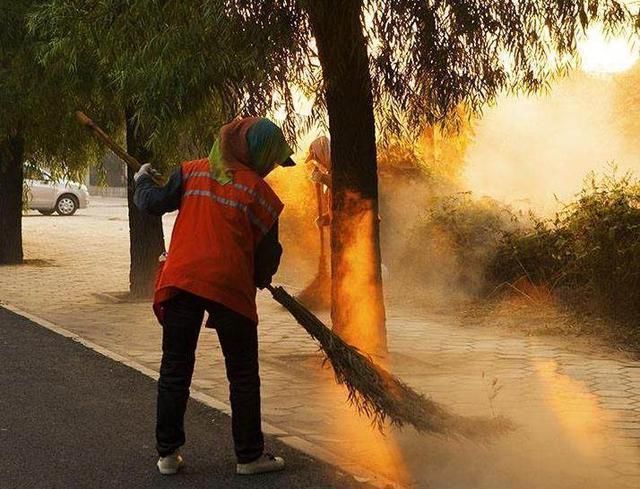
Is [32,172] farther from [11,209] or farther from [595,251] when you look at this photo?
[595,251]

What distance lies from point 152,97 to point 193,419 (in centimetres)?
286

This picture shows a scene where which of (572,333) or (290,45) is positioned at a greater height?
(290,45)

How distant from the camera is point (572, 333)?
994 cm

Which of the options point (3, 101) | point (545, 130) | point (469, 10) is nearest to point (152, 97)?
point (469, 10)

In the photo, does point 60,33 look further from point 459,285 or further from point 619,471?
point 619,471

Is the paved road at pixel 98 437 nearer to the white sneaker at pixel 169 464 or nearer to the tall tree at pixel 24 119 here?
the white sneaker at pixel 169 464

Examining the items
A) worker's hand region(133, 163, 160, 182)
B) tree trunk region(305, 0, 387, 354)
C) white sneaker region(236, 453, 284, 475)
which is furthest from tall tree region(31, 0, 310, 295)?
white sneaker region(236, 453, 284, 475)

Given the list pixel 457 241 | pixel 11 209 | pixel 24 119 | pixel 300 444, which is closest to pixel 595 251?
pixel 457 241

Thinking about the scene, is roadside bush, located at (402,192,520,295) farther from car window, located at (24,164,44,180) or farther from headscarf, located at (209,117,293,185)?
car window, located at (24,164,44,180)

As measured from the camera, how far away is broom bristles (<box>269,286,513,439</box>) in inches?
223

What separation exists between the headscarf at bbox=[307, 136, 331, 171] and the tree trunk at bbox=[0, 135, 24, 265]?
805 centimetres

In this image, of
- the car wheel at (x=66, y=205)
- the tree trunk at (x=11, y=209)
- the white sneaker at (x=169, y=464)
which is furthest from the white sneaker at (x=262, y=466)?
the car wheel at (x=66, y=205)

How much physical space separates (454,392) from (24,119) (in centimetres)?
922

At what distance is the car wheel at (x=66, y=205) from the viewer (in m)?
36.1
